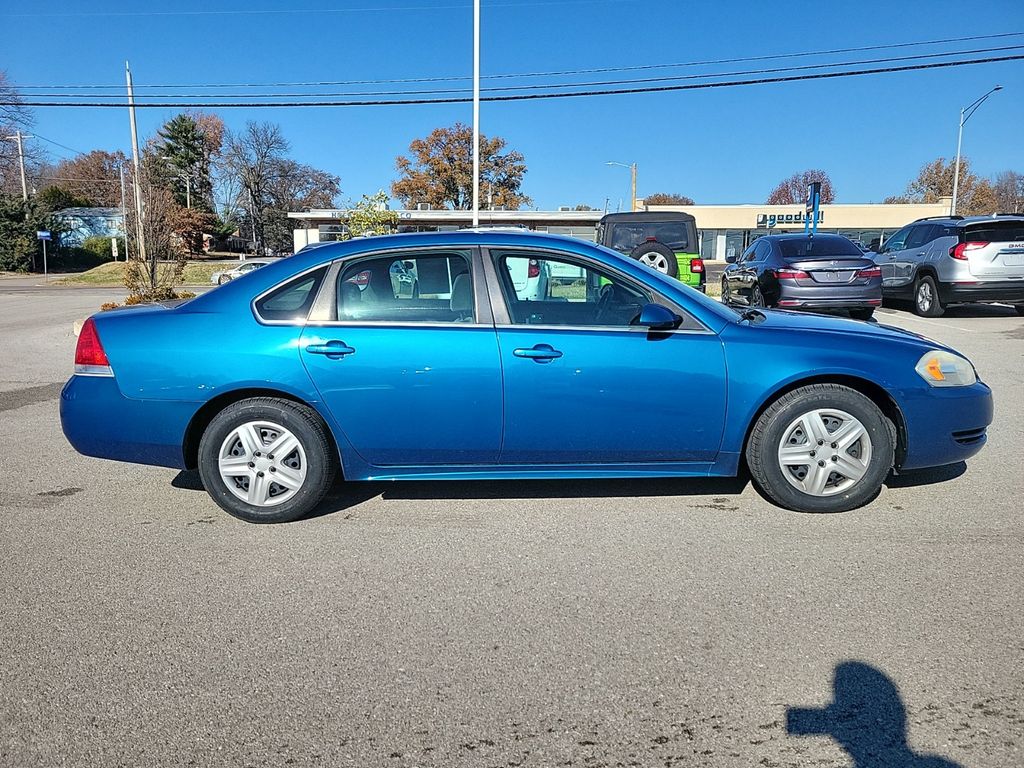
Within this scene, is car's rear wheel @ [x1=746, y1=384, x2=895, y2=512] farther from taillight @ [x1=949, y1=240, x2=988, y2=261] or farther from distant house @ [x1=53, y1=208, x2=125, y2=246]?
distant house @ [x1=53, y1=208, x2=125, y2=246]

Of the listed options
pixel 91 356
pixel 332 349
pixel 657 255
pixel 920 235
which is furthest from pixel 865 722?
pixel 920 235

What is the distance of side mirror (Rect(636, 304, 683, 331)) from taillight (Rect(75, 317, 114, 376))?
113 inches

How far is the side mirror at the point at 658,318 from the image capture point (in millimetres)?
4020

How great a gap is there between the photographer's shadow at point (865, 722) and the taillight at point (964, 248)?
40.8ft

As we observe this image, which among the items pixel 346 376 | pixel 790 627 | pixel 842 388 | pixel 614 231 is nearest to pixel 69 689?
pixel 346 376

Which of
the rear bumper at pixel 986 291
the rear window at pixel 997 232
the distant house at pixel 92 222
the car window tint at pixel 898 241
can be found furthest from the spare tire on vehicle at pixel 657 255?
the distant house at pixel 92 222

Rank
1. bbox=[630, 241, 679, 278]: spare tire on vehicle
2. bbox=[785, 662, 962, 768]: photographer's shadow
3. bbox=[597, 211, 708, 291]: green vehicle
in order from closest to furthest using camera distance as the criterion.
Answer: bbox=[785, 662, 962, 768]: photographer's shadow, bbox=[630, 241, 679, 278]: spare tire on vehicle, bbox=[597, 211, 708, 291]: green vehicle

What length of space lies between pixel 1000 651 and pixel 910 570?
0.72m

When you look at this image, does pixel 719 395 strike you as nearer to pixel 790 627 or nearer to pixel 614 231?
pixel 790 627

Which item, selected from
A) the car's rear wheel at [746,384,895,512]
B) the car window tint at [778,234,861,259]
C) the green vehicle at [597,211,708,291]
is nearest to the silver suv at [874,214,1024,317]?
the car window tint at [778,234,861,259]

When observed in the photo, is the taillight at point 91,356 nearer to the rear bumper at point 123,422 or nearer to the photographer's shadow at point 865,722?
the rear bumper at point 123,422

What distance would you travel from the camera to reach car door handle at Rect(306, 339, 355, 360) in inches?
160

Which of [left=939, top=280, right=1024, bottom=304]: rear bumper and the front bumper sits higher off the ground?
[left=939, top=280, right=1024, bottom=304]: rear bumper

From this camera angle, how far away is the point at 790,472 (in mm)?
4199
